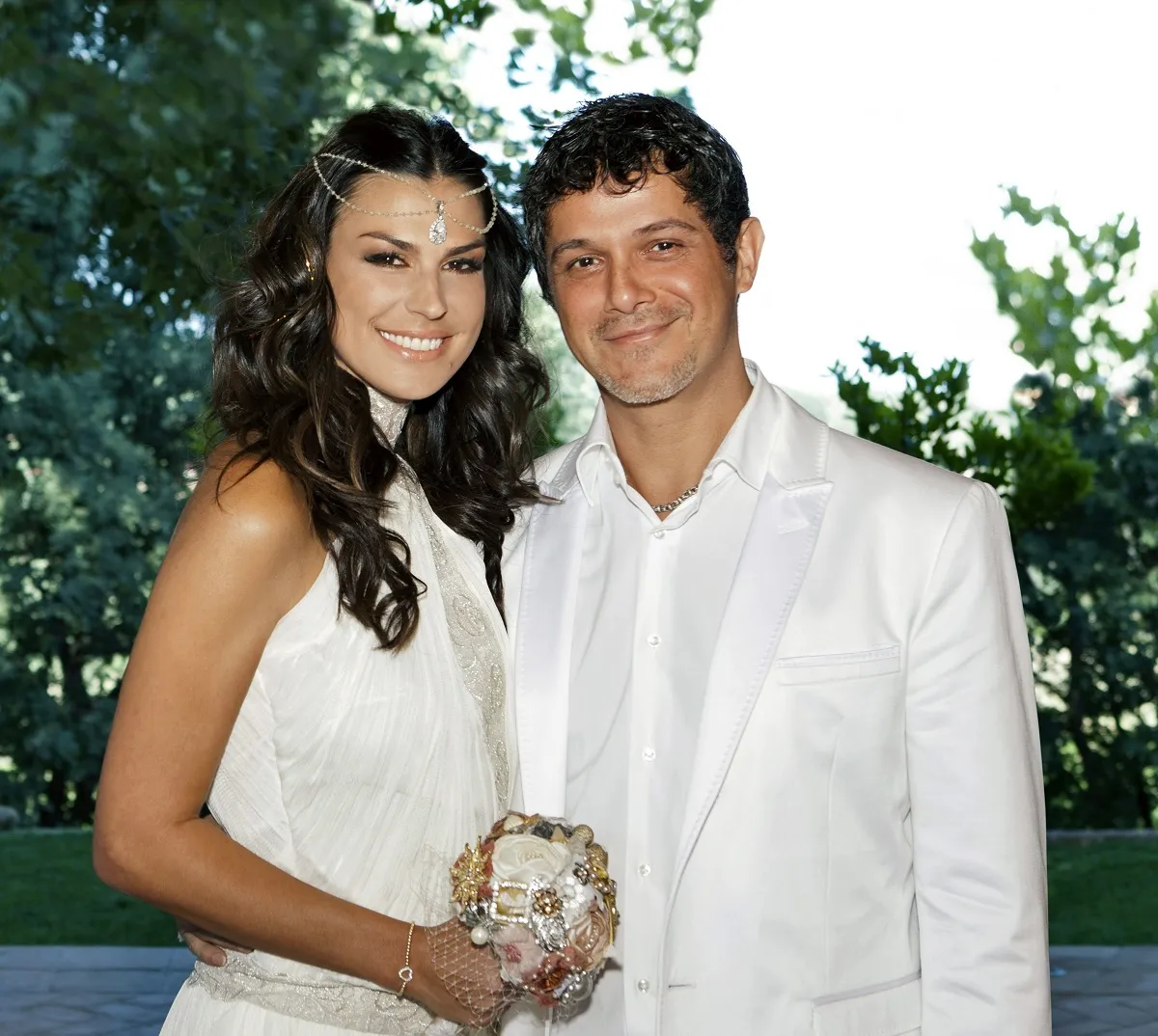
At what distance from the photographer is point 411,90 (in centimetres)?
817

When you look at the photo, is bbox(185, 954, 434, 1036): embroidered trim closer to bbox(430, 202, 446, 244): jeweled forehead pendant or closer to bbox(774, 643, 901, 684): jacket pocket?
bbox(774, 643, 901, 684): jacket pocket

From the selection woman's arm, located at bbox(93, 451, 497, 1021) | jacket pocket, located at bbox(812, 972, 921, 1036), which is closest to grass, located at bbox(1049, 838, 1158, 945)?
jacket pocket, located at bbox(812, 972, 921, 1036)

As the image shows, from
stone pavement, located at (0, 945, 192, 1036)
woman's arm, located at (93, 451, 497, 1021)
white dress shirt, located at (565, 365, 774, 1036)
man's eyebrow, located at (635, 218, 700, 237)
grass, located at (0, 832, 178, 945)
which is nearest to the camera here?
woman's arm, located at (93, 451, 497, 1021)

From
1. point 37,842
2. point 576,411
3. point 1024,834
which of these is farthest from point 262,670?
point 37,842

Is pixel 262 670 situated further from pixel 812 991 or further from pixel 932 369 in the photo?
pixel 932 369

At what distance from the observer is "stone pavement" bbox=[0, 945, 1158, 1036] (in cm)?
578

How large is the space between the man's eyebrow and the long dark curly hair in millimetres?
350

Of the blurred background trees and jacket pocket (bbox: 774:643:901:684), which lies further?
the blurred background trees

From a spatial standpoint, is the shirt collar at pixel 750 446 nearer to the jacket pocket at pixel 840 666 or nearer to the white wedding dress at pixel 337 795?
the jacket pocket at pixel 840 666

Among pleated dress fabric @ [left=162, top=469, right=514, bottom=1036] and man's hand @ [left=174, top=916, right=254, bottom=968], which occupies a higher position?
pleated dress fabric @ [left=162, top=469, right=514, bottom=1036]

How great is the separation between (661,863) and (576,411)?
7.08 m

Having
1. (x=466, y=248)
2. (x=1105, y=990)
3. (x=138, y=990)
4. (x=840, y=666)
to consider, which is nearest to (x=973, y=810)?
(x=840, y=666)

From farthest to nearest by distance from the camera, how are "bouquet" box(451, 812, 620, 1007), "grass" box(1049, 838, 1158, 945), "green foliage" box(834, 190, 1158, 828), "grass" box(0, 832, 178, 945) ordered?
"green foliage" box(834, 190, 1158, 828) → "grass" box(0, 832, 178, 945) → "grass" box(1049, 838, 1158, 945) → "bouquet" box(451, 812, 620, 1007)

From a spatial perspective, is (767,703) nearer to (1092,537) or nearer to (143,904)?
(143,904)
